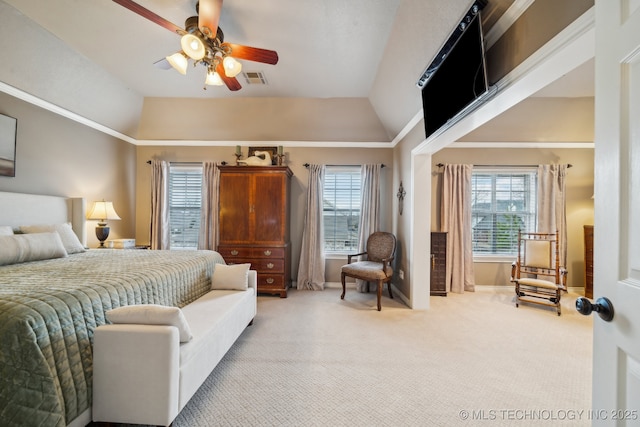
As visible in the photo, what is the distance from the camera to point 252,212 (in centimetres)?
421

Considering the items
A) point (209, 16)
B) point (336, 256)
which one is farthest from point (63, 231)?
point (336, 256)

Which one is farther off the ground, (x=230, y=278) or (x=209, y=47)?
(x=209, y=47)

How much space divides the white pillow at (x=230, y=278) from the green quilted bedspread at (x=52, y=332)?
83cm

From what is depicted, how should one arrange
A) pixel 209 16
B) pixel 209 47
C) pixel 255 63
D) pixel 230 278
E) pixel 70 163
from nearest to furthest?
1. pixel 209 16
2. pixel 209 47
3. pixel 230 278
4. pixel 255 63
5. pixel 70 163

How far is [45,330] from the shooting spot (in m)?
1.26

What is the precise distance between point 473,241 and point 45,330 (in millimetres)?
5353

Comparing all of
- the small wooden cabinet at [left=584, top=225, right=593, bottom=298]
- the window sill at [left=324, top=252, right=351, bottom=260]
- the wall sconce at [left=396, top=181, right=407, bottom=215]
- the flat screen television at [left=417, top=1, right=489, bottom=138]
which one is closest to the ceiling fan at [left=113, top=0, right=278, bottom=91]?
the flat screen television at [left=417, top=1, right=489, bottom=138]

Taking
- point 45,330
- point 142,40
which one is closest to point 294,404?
point 45,330

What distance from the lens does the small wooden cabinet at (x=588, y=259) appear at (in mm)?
4109

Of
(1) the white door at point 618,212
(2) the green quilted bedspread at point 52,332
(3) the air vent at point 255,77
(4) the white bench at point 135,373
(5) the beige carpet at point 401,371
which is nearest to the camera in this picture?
(1) the white door at point 618,212

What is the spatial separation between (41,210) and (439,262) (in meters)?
5.43

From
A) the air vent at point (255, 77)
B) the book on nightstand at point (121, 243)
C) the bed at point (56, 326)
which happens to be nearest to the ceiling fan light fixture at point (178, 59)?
the air vent at point (255, 77)

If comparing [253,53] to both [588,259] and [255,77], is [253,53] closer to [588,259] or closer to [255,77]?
[255,77]

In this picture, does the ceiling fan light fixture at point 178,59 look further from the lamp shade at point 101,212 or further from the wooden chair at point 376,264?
the wooden chair at point 376,264
